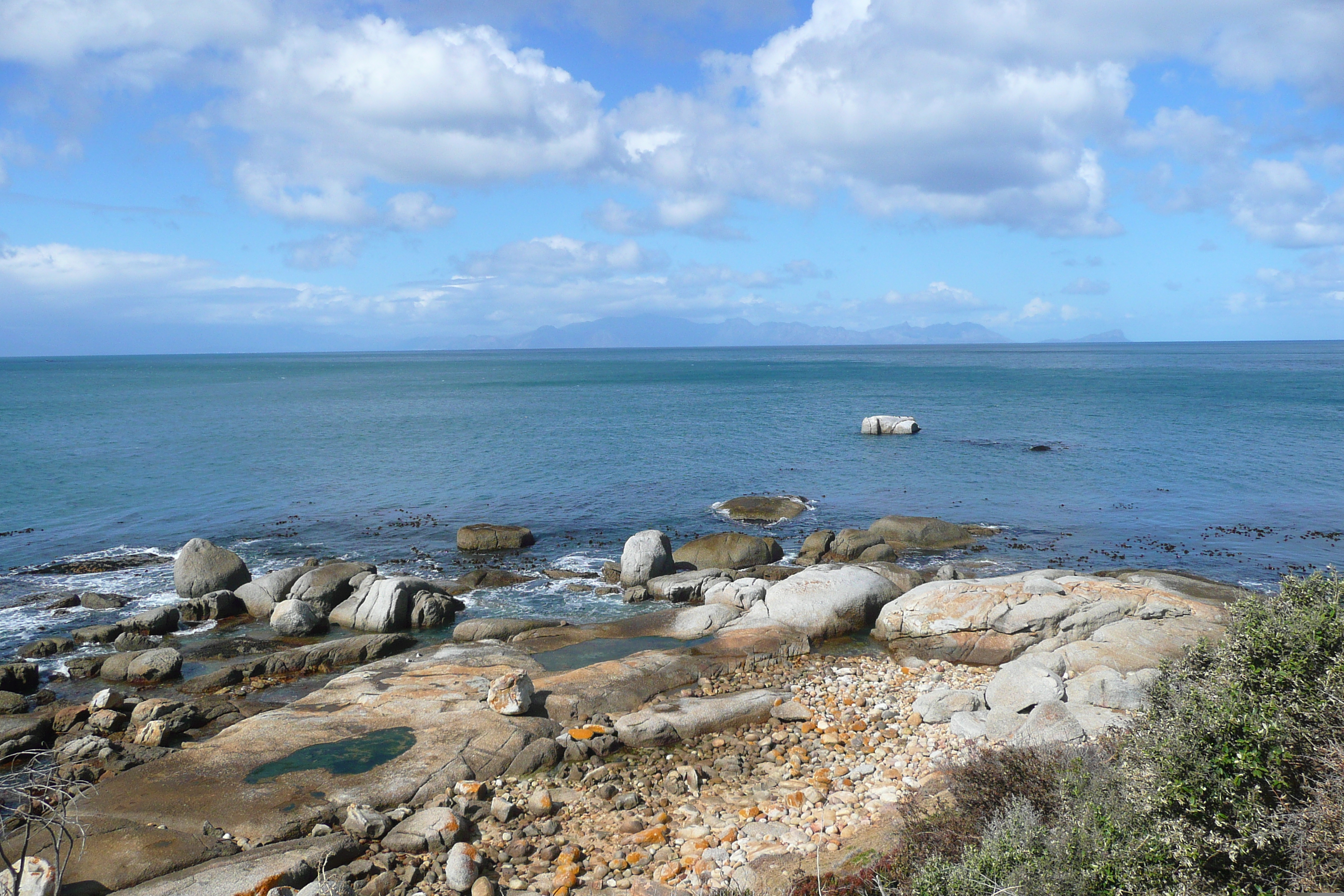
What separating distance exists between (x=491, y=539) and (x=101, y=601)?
14194 mm

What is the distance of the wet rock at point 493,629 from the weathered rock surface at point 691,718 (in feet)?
25.5

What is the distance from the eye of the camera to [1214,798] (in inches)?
293

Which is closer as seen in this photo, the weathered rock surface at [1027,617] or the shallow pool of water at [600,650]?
the weathered rock surface at [1027,617]

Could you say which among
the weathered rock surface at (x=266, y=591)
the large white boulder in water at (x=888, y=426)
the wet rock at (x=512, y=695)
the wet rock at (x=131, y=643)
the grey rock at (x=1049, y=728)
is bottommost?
the wet rock at (x=131, y=643)

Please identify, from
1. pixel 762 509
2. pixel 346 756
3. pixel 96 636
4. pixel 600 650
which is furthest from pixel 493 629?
pixel 762 509

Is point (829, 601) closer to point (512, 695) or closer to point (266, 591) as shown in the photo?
point (512, 695)

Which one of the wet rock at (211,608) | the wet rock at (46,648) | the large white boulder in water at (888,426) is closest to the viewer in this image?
the wet rock at (46,648)

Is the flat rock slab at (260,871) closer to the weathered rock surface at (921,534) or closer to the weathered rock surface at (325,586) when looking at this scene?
the weathered rock surface at (325,586)

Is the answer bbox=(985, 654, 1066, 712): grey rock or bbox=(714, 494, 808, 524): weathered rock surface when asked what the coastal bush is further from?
bbox=(714, 494, 808, 524): weathered rock surface

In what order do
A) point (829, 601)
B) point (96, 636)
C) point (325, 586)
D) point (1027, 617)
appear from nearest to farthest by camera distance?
point (1027, 617), point (829, 601), point (96, 636), point (325, 586)

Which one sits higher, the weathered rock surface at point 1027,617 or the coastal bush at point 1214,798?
the coastal bush at point 1214,798

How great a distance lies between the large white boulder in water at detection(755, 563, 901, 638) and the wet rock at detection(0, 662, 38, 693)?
20391 mm

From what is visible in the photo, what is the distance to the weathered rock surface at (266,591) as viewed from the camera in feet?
87.0

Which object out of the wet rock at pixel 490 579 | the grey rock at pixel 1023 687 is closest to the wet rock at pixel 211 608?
the wet rock at pixel 490 579
